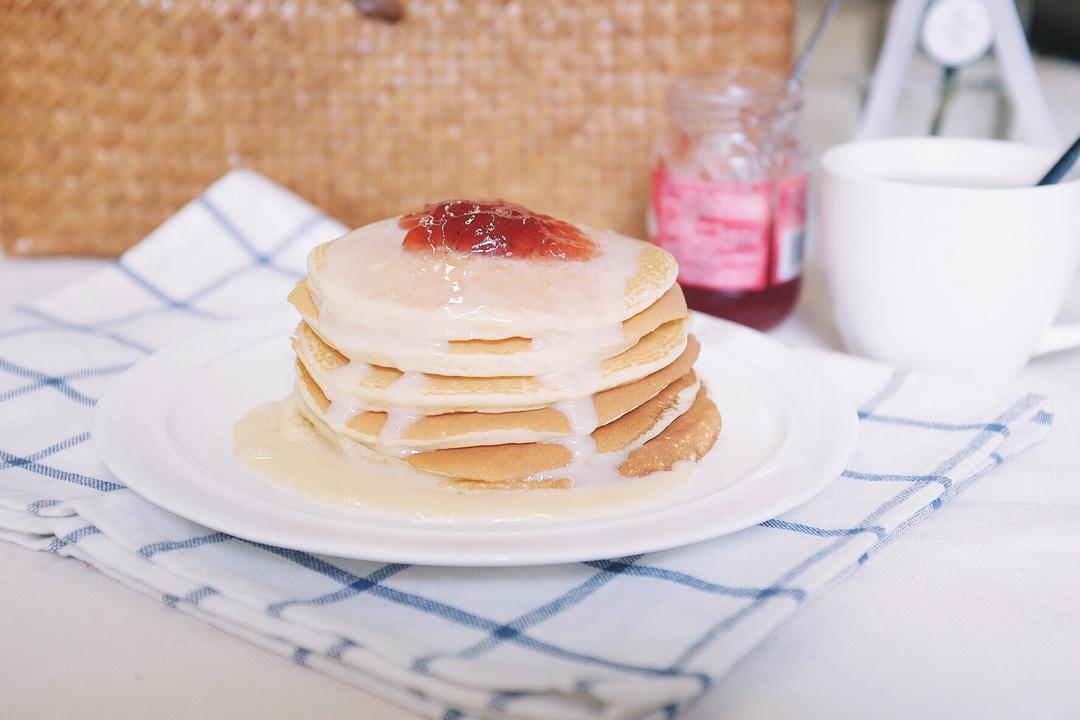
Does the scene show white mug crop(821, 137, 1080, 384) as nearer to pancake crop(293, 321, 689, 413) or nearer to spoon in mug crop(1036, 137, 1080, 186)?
spoon in mug crop(1036, 137, 1080, 186)

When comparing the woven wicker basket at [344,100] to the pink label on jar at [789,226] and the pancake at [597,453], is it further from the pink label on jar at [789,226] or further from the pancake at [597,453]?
the pancake at [597,453]

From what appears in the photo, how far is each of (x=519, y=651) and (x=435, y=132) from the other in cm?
92

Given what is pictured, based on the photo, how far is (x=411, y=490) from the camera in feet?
2.47

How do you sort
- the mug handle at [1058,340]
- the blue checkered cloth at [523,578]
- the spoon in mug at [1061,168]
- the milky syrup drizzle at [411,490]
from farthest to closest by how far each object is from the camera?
the mug handle at [1058,340] → the spoon in mug at [1061,168] → the milky syrup drizzle at [411,490] → the blue checkered cloth at [523,578]

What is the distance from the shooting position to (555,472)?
0.78 m

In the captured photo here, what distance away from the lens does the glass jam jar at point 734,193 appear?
1149 millimetres

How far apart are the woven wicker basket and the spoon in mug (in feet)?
1.30

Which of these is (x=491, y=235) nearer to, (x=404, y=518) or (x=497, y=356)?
(x=497, y=356)

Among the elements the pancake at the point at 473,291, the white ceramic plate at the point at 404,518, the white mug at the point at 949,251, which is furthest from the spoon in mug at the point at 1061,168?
the pancake at the point at 473,291

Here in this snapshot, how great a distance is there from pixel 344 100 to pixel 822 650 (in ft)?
3.24

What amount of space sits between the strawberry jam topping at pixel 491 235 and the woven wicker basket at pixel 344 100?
56cm

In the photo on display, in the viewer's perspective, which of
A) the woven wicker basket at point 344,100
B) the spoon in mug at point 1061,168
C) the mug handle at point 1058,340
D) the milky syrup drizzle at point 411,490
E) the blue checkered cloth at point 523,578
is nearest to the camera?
the blue checkered cloth at point 523,578

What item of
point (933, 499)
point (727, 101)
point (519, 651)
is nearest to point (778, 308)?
point (727, 101)

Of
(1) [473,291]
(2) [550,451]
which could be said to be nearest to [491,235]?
(1) [473,291]
